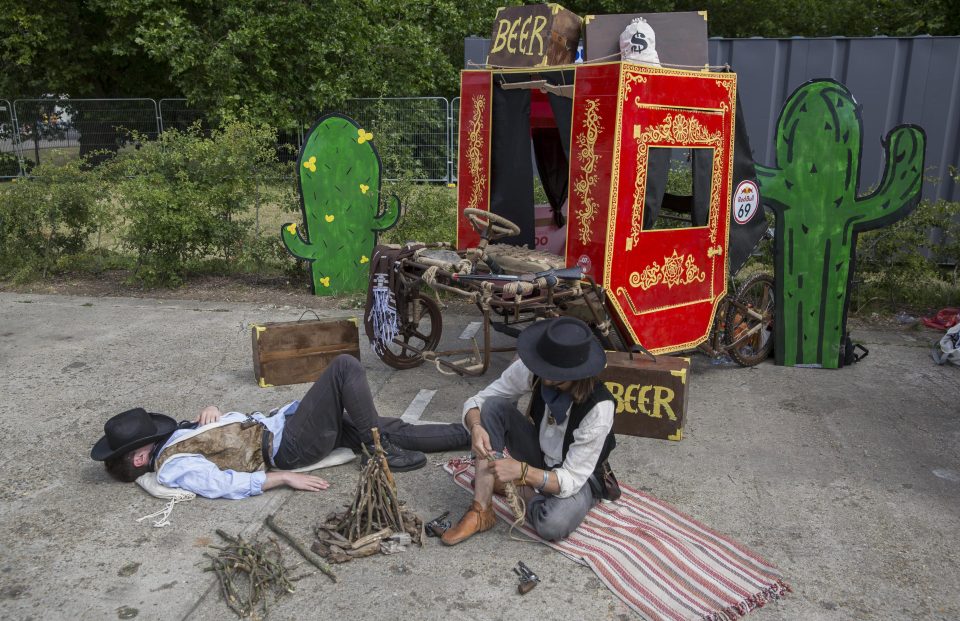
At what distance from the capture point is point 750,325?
667 cm

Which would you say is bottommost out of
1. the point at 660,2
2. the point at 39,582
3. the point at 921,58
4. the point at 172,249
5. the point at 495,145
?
the point at 39,582

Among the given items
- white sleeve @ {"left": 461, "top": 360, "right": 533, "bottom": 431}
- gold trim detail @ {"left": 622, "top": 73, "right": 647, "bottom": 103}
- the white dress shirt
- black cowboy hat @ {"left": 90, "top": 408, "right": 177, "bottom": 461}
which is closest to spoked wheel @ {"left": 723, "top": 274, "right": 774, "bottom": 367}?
gold trim detail @ {"left": 622, "top": 73, "right": 647, "bottom": 103}

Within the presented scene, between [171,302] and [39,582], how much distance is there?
5.36 metres

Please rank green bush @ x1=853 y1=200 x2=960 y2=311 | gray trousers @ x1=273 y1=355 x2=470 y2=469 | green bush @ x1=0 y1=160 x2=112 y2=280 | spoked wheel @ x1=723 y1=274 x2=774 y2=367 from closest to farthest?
gray trousers @ x1=273 y1=355 x2=470 y2=469, spoked wheel @ x1=723 y1=274 x2=774 y2=367, green bush @ x1=853 y1=200 x2=960 y2=311, green bush @ x1=0 y1=160 x2=112 y2=280

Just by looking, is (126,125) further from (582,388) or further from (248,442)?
(582,388)

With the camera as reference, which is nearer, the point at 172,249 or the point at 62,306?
the point at 62,306

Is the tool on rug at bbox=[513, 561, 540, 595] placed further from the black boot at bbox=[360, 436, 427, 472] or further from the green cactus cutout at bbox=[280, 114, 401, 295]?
the green cactus cutout at bbox=[280, 114, 401, 295]

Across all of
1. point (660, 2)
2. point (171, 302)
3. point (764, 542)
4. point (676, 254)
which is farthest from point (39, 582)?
point (660, 2)

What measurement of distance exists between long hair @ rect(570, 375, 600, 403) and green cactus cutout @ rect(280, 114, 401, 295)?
17.1 feet

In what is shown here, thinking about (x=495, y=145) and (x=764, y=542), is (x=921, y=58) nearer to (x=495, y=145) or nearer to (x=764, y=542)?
(x=495, y=145)

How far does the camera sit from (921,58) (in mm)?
9516

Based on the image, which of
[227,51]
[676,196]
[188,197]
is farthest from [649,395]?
[227,51]

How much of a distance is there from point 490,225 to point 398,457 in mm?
2405

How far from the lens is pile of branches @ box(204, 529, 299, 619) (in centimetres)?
342
